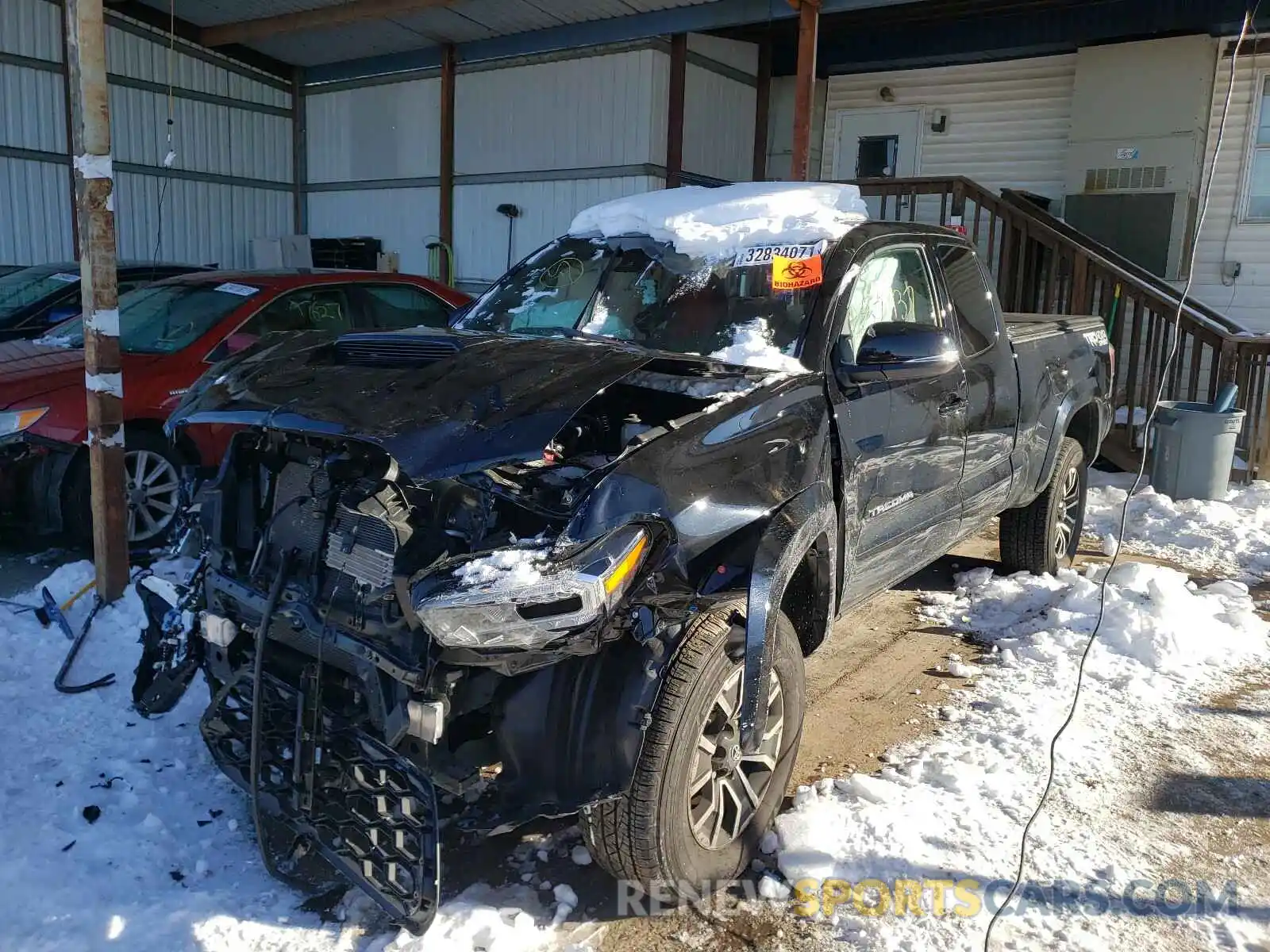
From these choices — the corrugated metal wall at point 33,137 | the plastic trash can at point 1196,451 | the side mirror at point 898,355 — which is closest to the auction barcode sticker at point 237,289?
the side mirror at point 898,355

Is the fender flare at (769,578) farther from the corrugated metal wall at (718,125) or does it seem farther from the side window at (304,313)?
the corrugated metal wall at (718,125)

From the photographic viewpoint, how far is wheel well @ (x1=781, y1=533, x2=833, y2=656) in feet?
11.0

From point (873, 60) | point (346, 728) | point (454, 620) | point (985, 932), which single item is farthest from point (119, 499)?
point (873, 60)

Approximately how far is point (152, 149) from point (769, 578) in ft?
50.7

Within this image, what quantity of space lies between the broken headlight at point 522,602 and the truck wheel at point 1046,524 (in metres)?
4.01

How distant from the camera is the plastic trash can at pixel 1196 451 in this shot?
784cm

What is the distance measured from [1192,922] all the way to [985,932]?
64 cm

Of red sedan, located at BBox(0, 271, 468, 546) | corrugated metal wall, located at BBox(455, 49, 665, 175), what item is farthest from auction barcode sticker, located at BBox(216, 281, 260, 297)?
corrugated metal wall, located at BBox(455, 49, 665, 175)

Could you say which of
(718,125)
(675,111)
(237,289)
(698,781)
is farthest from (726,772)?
(718,125)

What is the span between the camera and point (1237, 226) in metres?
10.9

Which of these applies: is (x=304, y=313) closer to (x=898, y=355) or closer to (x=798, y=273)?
(x=798, y=273)

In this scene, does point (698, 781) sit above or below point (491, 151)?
below

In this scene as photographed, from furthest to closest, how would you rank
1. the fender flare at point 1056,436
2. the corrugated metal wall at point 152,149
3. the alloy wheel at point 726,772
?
the corrugated metal wall at point 152,149 → the fender flare at point 1056,436 → the alloy wheel at point 726,772

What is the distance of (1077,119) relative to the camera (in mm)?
11203
